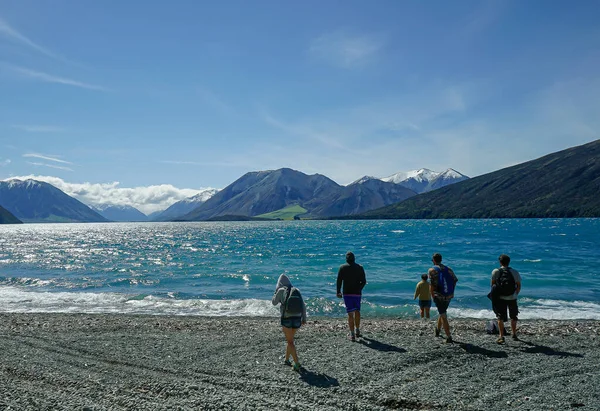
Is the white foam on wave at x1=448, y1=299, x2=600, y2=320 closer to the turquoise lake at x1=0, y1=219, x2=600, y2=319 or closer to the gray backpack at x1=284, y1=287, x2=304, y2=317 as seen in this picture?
the turquoise lake at x1=0, y1=219, x2=600, y2=319

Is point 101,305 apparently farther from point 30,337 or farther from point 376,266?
point 376,266

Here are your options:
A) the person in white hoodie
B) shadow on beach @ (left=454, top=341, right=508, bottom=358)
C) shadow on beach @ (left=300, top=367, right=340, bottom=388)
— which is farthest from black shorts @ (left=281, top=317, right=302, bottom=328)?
shadow on beach @ (left=454, top=341, right=508, bottom=358)

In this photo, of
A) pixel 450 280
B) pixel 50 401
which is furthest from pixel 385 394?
pixel 50 401

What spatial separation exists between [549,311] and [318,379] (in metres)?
18.4

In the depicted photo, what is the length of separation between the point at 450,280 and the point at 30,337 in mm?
15515

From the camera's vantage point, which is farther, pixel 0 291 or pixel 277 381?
pixel 0 291

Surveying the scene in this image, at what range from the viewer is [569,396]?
9.47m

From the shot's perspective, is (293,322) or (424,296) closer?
(293,322)

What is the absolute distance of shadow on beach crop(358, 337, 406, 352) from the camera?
43.5ft

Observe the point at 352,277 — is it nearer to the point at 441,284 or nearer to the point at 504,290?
the point at 441,284

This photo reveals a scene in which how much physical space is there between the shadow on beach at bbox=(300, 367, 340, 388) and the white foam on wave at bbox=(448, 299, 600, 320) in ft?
45.1

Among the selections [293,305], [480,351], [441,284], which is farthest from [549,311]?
[293,305]

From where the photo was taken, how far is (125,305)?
27.5 m

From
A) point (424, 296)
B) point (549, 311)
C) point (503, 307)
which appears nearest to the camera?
point (503, 307)
